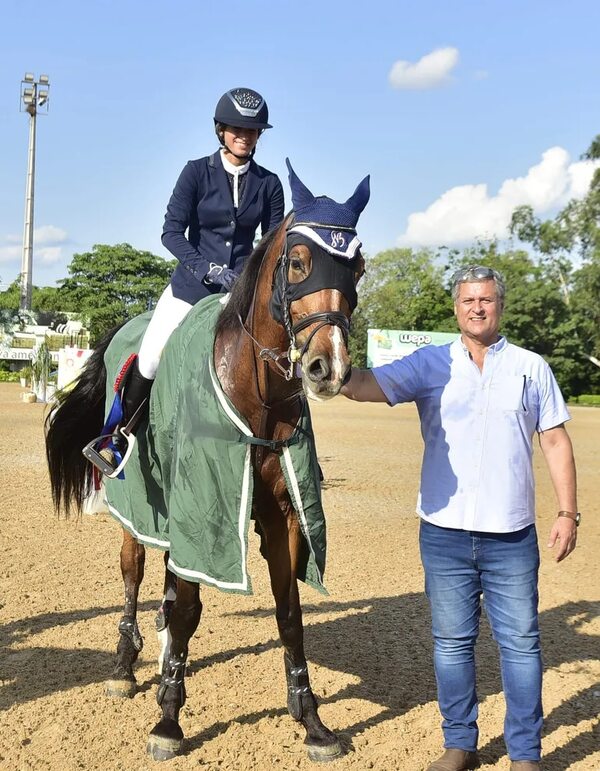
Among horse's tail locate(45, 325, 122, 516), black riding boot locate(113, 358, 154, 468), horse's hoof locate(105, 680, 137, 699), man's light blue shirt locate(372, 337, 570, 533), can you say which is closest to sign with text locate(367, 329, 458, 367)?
horse's tail locate(45, 325, 122, 516)

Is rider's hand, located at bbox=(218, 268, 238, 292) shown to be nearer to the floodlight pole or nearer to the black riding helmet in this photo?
the black riding helmet

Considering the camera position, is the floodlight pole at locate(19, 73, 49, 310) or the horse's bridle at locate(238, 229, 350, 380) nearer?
the horse's bridle at locate(238, 229, 350, 380)

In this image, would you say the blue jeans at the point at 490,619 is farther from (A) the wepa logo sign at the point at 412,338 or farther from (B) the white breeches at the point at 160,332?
(A) the wepa logo sign at the point at 412,338

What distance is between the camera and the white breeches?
184 inches

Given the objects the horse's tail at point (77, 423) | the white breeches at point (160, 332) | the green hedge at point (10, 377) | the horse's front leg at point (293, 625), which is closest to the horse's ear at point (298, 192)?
the white breeches at point (160, 332)

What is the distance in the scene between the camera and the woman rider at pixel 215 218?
432cm

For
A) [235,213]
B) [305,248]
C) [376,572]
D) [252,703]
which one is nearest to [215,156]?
[235,213]

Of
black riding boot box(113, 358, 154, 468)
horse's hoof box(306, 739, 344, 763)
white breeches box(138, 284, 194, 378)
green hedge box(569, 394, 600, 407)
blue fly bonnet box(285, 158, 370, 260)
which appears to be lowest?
horse's hoof box(306, 739, 344, 763)

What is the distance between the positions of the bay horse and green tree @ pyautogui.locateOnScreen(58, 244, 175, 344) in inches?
2495

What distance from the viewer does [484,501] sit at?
142 inches

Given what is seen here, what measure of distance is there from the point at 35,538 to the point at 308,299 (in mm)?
6221

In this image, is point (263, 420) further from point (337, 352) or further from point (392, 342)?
point (392, 342)

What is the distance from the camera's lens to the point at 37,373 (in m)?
29.5

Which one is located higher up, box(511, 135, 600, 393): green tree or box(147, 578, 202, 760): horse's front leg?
box(511, 135, 600, 393): green tree
